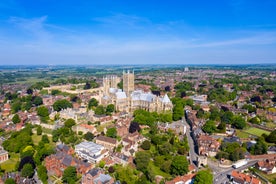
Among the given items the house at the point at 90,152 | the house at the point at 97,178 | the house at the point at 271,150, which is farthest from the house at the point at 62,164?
the house at the point at 271,150

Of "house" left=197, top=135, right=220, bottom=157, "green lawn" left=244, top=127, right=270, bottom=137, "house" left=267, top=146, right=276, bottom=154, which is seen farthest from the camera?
"green lawn" left=244, top=127, right=270, bottom=137

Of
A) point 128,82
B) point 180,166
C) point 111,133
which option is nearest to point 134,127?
point 111,133

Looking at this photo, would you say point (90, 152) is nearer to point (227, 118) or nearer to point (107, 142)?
point (107, 142)

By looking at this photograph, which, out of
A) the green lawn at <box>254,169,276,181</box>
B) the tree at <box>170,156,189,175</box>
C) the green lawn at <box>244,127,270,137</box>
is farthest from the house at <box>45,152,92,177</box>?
the green lawn at <box>244,127,270,137</box>

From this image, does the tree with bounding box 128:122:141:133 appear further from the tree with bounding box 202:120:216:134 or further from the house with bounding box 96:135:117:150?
the tree with bounding box 202:120:216:134

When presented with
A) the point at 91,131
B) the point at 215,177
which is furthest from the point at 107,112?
the point at 215,177

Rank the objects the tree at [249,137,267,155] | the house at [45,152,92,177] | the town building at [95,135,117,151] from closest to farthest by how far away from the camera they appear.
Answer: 1. the house at [45,152,92,177]
2. the tree at [249,137,267,155]
3. the town building at [95,135,117,151]
